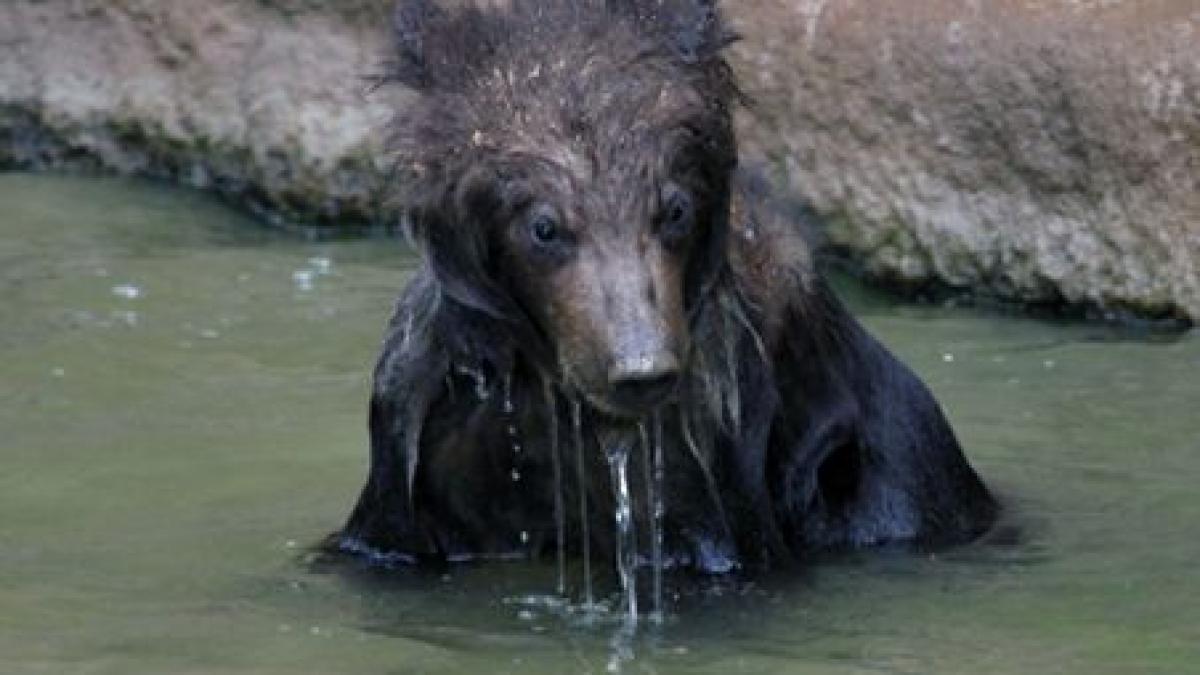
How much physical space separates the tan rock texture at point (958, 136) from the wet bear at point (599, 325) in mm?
2402

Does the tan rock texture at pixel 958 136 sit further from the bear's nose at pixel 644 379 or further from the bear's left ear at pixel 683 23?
the bear's nose at pixel 644 379

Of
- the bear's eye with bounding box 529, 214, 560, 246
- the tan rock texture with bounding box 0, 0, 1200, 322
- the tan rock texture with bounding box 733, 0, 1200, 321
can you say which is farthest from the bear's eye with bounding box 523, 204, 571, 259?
the tan rock texture with bounding box 733, 0, 1200, 321

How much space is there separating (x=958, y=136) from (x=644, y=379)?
3.90 m

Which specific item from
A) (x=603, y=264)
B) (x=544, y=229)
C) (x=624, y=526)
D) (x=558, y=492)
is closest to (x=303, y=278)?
(x=558, y=492)

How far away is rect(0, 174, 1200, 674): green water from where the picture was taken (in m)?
6.18

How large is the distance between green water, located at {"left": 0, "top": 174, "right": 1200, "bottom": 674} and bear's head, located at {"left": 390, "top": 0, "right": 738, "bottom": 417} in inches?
22.8

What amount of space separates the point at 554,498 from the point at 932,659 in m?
1.05

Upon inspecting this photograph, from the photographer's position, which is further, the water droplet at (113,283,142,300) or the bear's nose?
the water droplet at (113,283,142,300)

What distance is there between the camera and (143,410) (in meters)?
8.41

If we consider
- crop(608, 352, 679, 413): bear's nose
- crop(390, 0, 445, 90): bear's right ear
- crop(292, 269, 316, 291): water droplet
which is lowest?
crop(292, 269, 316, 291): water droplet

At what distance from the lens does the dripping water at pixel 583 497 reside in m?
6.55

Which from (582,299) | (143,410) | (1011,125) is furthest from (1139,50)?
(582,299)

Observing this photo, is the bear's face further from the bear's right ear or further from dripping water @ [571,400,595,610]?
the bear's right ear

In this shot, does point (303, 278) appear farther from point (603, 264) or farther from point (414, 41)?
point (603, 264)
